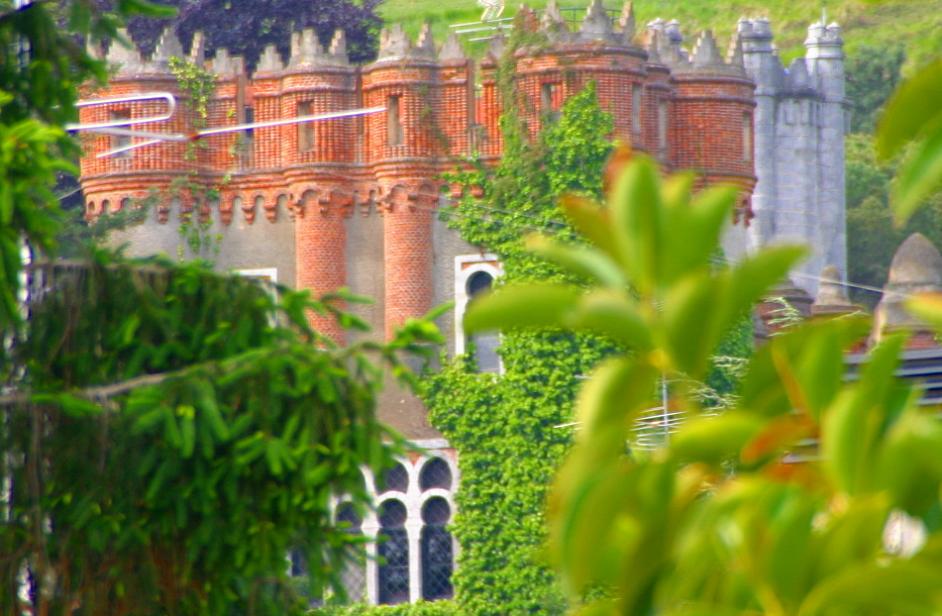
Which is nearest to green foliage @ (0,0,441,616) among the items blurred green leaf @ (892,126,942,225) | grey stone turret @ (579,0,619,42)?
blurred green leaf @ (892,126,942,225)

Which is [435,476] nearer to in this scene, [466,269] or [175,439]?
[466,269]

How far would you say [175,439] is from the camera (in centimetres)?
585

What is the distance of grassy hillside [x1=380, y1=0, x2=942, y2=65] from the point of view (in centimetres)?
7475

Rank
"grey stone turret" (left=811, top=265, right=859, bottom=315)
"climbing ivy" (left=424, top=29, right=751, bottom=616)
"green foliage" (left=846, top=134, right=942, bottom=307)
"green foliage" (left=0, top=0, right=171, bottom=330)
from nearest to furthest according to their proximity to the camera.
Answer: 1. "green foliage" (left=0, top=0, right=171, bottom=330)
2. "grey stone turret" (left=811, top=265, right=859, bottom=315)
3. "climbing ivy" (left=424, top=29, right=751, bottom=616)
4. "green foliage" (left=846, top=134, right=942, bottom=307)

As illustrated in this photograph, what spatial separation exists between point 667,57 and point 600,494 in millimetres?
29015

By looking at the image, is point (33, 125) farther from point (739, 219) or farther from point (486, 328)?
point (739, 219)

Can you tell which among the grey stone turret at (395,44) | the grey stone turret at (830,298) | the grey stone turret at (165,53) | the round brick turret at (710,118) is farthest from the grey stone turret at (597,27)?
the grey stone turret at (165,53)

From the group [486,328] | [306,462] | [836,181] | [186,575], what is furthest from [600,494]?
[836,181]

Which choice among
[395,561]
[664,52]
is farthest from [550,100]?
[395,561]

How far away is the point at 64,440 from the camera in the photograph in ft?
21.1

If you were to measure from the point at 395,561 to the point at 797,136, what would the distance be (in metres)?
14.1

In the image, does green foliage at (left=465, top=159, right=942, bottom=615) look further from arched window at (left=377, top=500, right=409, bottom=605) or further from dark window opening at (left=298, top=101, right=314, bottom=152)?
dark window opening at (left=298, top=101, right=314, bottom=152)

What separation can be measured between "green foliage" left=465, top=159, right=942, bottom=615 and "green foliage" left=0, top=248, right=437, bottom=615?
2988mm

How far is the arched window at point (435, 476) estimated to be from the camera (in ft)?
94.9
